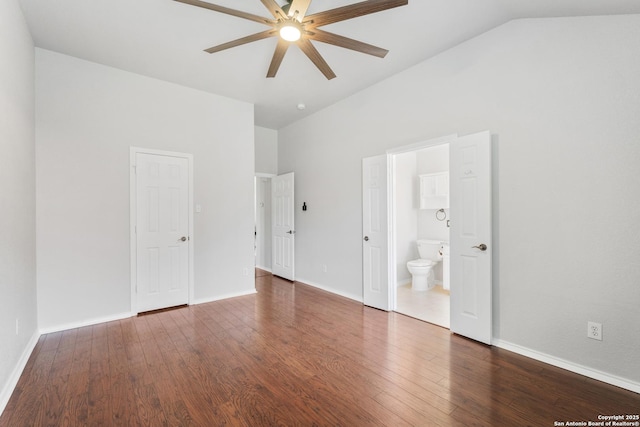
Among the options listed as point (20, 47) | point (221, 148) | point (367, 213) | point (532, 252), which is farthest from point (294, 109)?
point (532, 252)

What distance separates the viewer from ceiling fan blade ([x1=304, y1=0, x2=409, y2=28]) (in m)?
1.94

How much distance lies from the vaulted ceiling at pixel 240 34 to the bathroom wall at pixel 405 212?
1.76 metres

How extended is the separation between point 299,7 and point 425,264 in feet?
12.9

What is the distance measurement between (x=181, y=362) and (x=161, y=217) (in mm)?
2077

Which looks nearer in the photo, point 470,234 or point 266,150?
point 470,234

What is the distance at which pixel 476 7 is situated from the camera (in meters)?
2.46

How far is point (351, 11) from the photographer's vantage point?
202 centimetres

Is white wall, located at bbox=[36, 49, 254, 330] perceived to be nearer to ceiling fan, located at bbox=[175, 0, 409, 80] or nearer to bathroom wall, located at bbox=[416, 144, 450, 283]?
ceiling fan, located at bbox=[175, 0, 409, 80]

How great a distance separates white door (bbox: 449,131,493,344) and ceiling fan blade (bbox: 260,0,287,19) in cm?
208

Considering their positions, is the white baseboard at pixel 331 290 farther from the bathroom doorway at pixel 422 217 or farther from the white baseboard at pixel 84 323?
the white baseboard at pixel 84 323

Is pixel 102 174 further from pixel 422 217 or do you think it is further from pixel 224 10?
pixel 422 217

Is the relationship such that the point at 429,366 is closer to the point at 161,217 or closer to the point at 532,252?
the point at 532,252

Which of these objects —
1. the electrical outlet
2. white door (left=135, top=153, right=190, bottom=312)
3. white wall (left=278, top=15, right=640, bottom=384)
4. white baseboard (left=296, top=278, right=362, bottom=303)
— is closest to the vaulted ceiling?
white wall (left=278, top=15, right=640, bottom=384)

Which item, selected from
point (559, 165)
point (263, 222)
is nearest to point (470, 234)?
point (559, 165)
